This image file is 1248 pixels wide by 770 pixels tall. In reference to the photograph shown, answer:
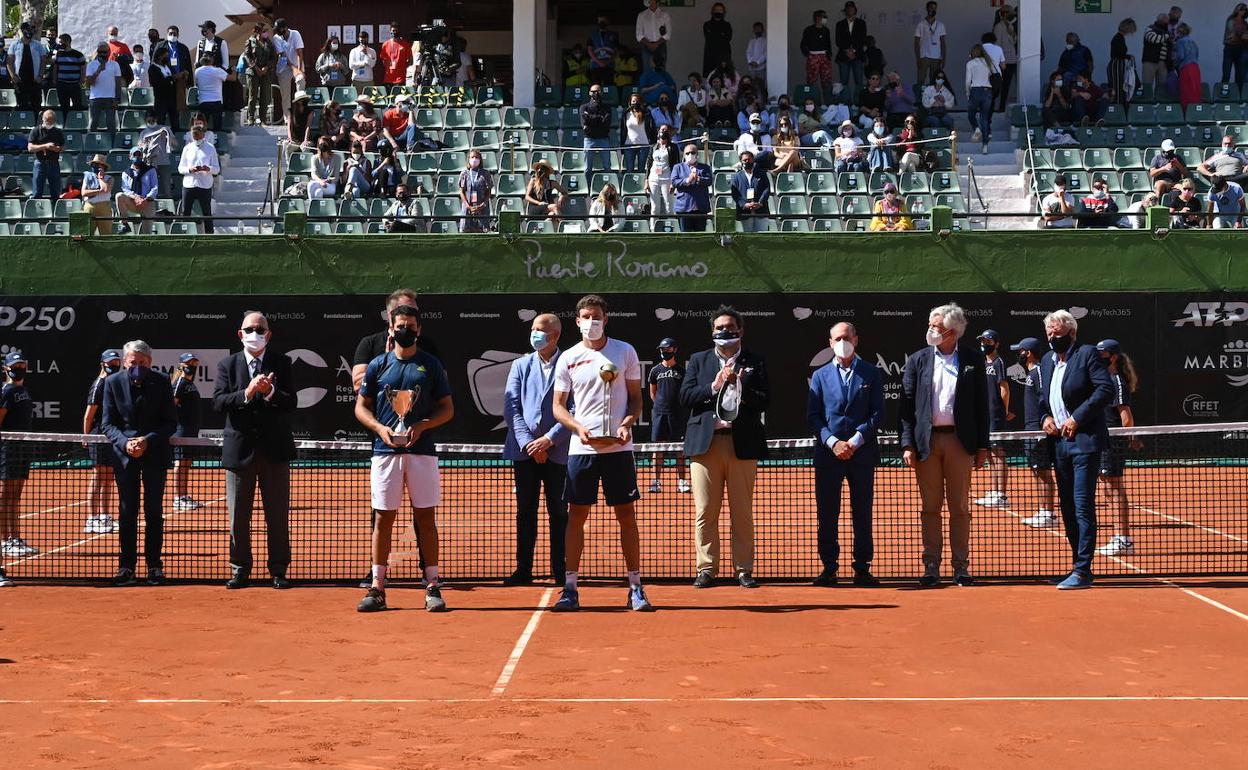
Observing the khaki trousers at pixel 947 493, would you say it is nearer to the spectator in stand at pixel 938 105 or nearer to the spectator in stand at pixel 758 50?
the spectator in stand at pixel 938 105

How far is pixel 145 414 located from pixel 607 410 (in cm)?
410

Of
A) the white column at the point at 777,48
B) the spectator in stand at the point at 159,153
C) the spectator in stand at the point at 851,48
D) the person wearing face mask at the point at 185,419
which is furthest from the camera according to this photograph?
the white column at the point at 777,48

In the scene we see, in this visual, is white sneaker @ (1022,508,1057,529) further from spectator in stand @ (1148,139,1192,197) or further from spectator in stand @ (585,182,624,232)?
spectator in stand @ (1148,139,1192,197)

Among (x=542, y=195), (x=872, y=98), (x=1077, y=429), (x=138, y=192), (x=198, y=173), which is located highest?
(x=872, y=98)

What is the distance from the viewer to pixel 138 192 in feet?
79.0

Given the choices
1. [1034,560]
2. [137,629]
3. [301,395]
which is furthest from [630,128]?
[137,629]

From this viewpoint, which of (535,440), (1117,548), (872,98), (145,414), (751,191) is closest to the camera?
(535,440)

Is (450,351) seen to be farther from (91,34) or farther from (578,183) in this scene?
(91,34)

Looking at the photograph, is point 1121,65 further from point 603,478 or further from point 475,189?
point 603,478

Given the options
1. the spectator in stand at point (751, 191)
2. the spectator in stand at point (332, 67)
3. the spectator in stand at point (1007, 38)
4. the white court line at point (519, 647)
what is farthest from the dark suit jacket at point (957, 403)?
the spectator in stand at point (332, 67)

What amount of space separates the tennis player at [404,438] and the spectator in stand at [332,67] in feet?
61.0

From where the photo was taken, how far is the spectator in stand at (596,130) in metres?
24.9

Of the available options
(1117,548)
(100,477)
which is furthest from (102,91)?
(1117,548)

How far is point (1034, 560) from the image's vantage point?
13047 mm
